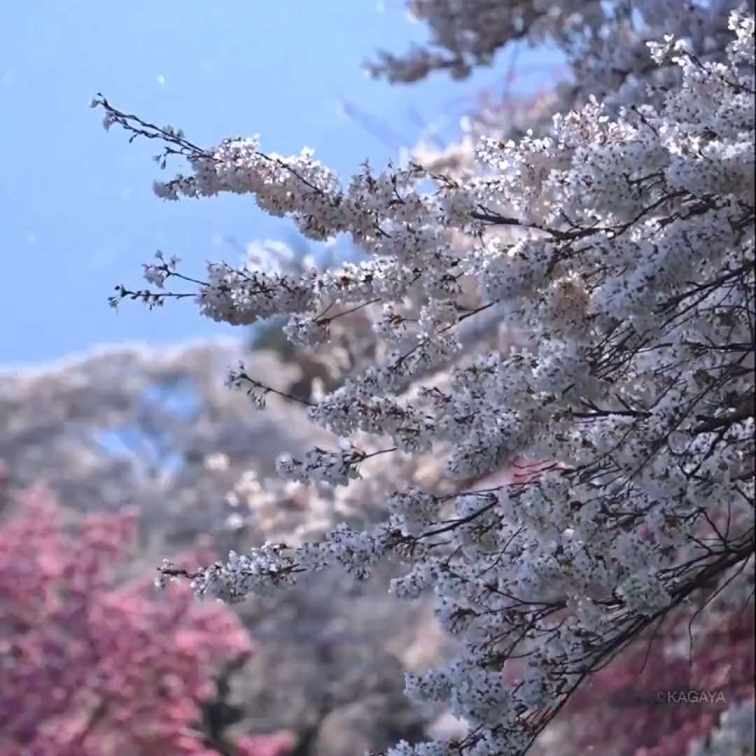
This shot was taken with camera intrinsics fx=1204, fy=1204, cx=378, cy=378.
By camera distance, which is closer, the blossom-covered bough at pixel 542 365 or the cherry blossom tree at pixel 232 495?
the blossom-covered bough at pixel 542 365

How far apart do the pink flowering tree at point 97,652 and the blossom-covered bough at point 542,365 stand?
104 inches

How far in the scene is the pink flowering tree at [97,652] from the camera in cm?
402

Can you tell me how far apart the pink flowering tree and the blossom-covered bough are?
2636mm

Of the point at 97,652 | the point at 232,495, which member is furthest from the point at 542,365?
the point at 232,495

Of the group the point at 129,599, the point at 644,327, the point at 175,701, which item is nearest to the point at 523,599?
the point at 644,327

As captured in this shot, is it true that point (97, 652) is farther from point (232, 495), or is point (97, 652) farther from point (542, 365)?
point (542, 365)

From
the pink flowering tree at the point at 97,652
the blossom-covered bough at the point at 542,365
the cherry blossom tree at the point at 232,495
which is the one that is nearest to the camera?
the blossom-covered bough at the point at 542,365

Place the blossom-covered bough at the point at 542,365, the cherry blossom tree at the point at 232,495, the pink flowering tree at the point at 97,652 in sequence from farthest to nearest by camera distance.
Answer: the cherry blossom tree at the point at 232,495 < the pink flowering tree at the point at 97,652 < the blossom-covered bough at the point at 542,365

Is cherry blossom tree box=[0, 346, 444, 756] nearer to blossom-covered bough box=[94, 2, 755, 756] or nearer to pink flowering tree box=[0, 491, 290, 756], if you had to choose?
pink flowering tree box=[0, 491, 290, 756]

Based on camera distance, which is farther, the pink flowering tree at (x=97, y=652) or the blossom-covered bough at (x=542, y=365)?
the pink flowering tree at (x=97, y=652)

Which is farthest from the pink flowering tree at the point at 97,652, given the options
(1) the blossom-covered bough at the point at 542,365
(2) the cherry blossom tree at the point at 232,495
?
(1) the blossom-covered bough at the point at 542,365

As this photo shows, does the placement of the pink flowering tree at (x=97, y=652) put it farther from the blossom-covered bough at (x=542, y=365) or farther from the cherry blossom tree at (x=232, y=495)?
the blossom-covered bough at (x=542, y=365)

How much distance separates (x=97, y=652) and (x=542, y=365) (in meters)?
3.31

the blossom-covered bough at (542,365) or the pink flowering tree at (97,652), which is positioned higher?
the pink flowering tree at (97,652)
